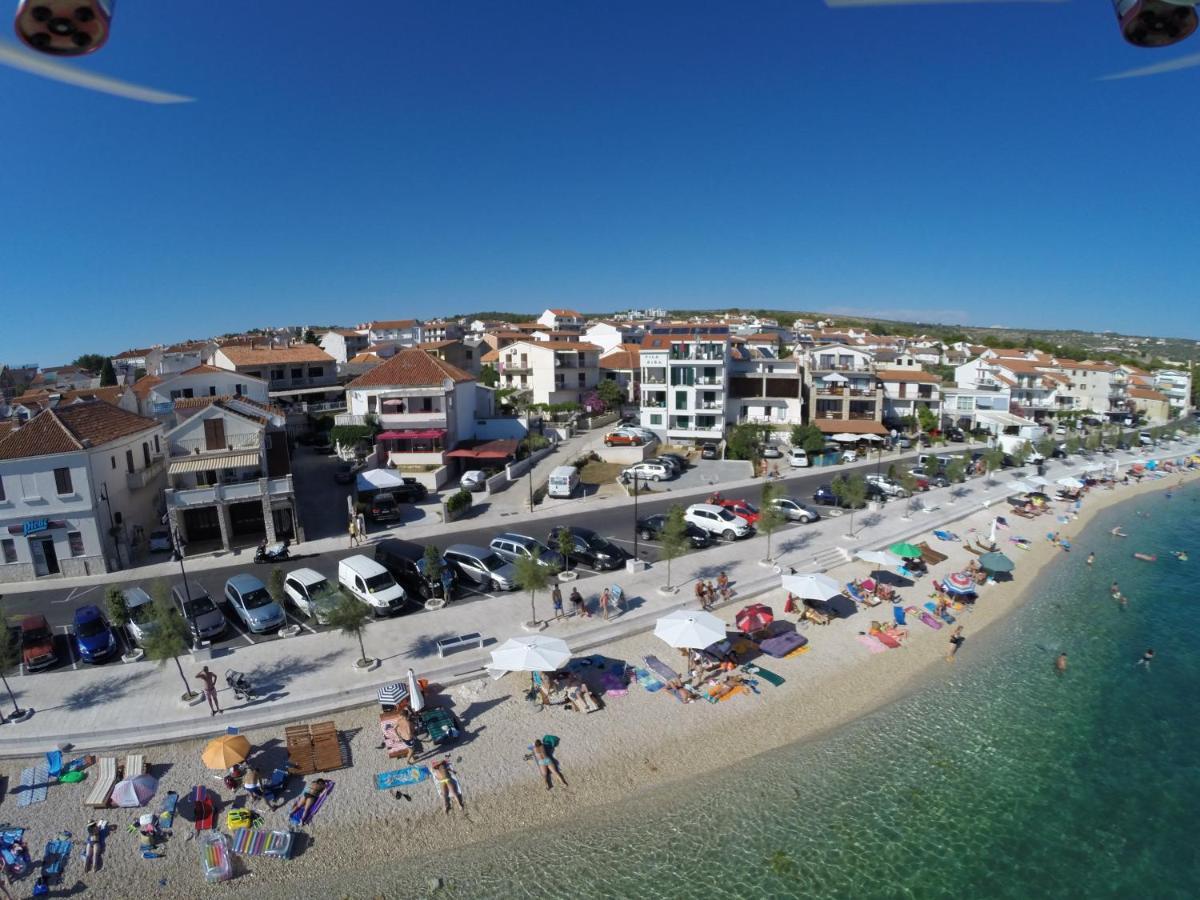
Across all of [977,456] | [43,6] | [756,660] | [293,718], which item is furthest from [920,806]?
[977,456]

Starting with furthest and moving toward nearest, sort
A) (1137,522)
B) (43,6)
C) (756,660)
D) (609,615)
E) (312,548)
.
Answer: (1137,522) → (312,548) → (609,615) → (756,660) → (43,6)

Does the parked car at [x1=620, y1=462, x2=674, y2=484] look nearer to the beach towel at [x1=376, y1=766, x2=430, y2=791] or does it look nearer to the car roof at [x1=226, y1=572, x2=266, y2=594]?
the car roof at [x1=226, y1=572, x2=266, y2=594]

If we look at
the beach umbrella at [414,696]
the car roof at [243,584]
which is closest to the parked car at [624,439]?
the car roof at [243,584]

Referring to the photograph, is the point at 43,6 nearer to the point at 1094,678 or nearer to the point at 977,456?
the point at 1094,678

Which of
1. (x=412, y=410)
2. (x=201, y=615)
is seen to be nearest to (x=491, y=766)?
(x=201, y=615)

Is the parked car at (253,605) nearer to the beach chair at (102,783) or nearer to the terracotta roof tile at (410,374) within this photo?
the beach chair at (102,783)

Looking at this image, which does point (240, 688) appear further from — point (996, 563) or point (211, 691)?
point (996, 563)
